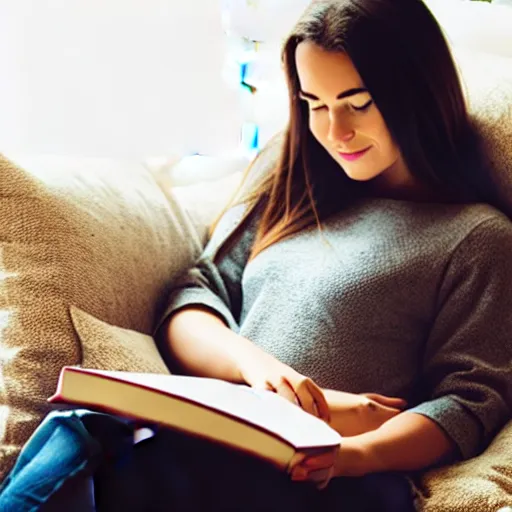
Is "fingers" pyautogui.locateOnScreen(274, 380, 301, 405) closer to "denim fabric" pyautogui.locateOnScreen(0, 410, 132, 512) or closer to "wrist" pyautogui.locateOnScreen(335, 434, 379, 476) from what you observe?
"wrist" pyautogui.locateOnScreen(335, 434, 379, 476)

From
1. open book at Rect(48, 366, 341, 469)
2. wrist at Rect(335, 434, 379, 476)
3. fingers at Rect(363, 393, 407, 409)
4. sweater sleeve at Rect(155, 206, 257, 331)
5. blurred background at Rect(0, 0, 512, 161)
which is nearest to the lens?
open book at Rect(48, 366, 341, 469)

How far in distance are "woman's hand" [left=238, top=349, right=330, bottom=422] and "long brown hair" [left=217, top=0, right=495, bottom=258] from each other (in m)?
0.21

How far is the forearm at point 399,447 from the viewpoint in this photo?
82 cm

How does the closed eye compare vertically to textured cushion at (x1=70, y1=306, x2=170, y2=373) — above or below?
above

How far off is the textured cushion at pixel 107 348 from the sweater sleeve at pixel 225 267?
150 millimetres

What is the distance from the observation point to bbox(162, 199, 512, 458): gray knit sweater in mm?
901

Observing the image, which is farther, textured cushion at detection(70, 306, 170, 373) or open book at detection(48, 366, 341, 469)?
textured cushion at detection(70, 306, 170, 373)

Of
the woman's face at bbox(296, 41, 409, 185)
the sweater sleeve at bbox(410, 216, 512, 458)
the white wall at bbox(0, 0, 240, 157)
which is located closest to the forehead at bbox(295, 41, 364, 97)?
the woman's face at bbox(296, 41, 409, 185)

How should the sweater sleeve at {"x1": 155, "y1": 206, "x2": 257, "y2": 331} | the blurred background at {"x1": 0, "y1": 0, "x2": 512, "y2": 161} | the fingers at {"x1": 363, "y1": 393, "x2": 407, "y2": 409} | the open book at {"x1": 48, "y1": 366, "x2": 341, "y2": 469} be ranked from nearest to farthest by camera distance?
1. the open book at {"x1": 48, "y1": 366, "x2": 341, "y2": 469}
2. the fingers at {"x1": 363, "y1": 393, "x2": 407, "y2": 409}
3. the sweater sleeve at {"x1": 155, "y1": 206, "x2": 257, "y2": 331}
4. the blurred background at {"x1": 0, "y1": 0, "x2": 512, "y2": 161}

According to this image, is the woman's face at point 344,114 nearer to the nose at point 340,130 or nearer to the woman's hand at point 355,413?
the nose at point 340,130

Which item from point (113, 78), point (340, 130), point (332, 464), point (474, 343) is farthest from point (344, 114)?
point (113, 78)

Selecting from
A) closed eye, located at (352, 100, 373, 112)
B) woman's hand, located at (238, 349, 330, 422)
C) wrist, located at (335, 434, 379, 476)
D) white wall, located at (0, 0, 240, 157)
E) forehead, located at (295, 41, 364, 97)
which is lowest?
wrist, located at (335, 434, 379, 476)

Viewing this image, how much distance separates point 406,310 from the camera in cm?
96

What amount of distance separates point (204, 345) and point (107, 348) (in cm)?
14
